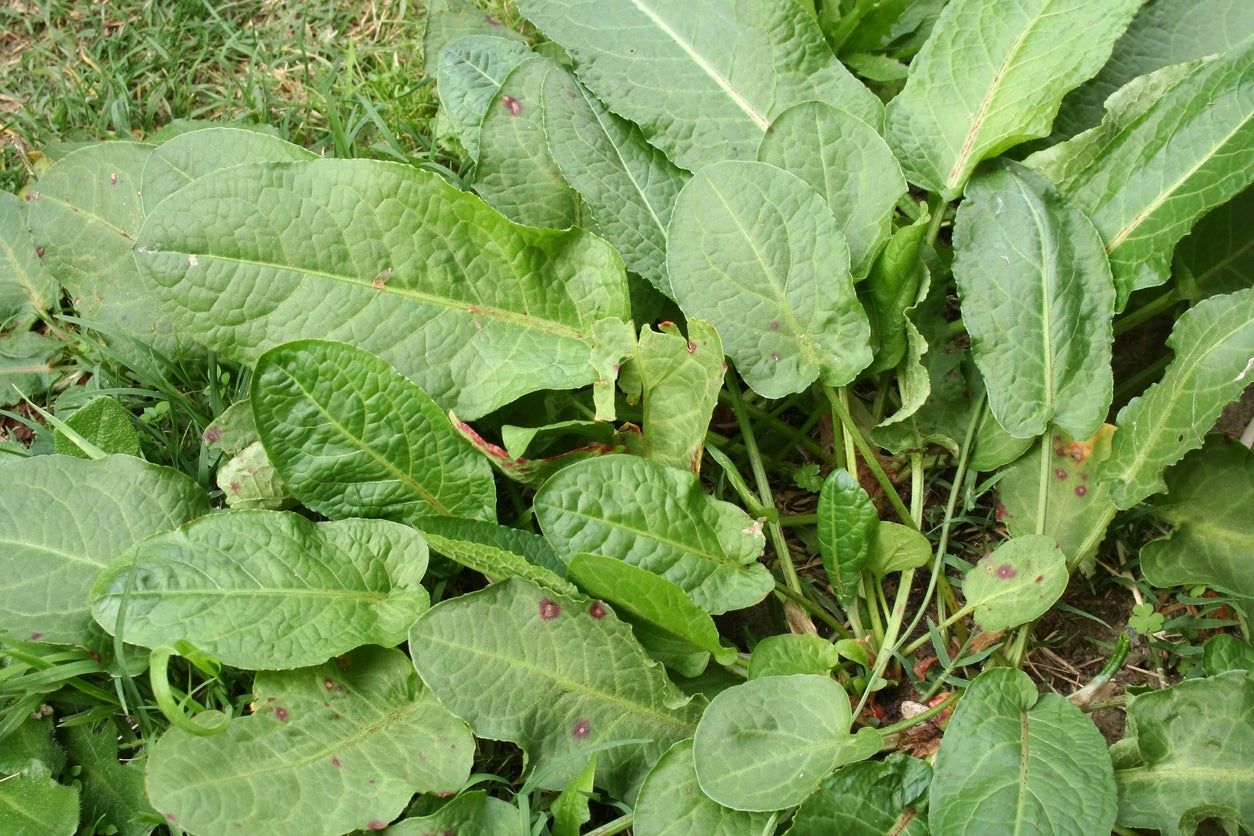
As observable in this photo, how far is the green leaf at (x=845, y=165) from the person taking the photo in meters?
1.45

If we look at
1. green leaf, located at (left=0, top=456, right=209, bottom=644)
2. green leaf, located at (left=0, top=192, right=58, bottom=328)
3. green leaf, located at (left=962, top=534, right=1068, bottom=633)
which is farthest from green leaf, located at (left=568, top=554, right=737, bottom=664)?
green leaf, located at (left=0, top=192, right=58, bottom=328)

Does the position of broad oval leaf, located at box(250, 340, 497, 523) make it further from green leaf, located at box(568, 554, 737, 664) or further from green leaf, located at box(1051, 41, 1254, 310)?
green leaf, located at box(1051, 41, 1254, 310)

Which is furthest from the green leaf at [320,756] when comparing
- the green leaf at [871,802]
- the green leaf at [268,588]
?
the green leaf at [871,802]

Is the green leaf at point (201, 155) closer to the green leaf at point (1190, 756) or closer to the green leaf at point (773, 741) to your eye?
the green leaf at point (773, 741)

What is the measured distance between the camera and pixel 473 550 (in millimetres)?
1312

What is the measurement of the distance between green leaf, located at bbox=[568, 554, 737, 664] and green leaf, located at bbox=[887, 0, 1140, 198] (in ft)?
2.29

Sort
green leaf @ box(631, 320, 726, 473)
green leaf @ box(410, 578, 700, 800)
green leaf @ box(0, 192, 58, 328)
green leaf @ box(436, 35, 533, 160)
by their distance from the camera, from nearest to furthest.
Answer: green leaf @ box(410, 578, 700, 800)
green leaf @ box(631, 320, 726, 473)
green leaf @ box(436, 35, 533, 160)
green leaf @ box(0, 192, 58, 328)

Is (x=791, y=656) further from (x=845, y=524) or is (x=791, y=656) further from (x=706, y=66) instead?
(x=706, y=66)

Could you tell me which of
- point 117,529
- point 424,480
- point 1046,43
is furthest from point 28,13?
point 1046,43

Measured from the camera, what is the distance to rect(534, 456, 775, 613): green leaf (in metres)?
1.33

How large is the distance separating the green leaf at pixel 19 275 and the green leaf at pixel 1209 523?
1820 mm

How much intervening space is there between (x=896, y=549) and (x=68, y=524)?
3.78 ft

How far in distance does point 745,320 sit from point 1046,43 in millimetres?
585

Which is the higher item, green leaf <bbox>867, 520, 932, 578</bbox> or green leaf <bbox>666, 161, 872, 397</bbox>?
green leaf <bbox>666, 161, 872, 397</bbox>
